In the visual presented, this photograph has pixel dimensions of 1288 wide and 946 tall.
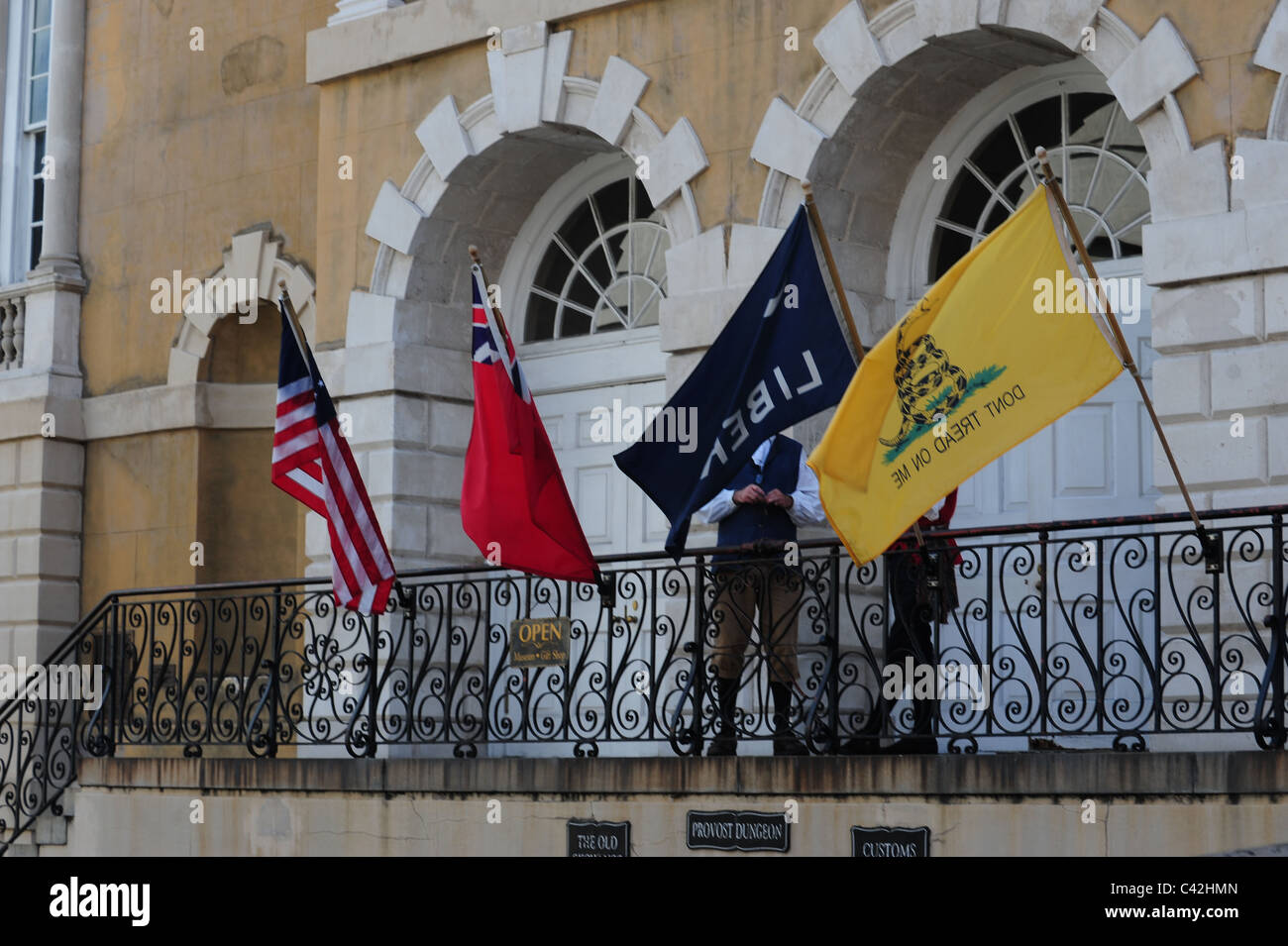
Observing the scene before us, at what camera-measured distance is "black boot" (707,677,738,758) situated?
1109cm

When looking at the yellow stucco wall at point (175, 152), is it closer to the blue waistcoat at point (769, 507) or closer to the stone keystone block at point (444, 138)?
the stone keystone block at point (444, 138)

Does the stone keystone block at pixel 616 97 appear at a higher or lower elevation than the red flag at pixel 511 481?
higher

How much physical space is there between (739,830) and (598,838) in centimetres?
91

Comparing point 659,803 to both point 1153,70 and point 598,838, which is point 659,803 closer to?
point 598,838

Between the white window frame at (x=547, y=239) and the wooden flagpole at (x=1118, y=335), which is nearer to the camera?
the wooden flagpole at (x=1118, y=335)

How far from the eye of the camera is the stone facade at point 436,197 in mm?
10828

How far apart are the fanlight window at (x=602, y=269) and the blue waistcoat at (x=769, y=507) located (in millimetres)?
3117

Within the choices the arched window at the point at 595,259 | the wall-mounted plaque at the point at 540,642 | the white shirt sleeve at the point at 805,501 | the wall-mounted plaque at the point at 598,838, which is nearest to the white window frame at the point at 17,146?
the arched window at the point at 595,259

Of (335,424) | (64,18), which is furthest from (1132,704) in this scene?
(64,18)

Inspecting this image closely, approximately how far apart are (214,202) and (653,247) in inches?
177

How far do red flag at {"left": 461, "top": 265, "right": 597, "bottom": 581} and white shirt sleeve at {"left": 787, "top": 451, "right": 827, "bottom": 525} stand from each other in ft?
3.85

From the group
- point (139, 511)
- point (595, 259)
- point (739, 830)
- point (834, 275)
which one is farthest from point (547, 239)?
point (739, 830)

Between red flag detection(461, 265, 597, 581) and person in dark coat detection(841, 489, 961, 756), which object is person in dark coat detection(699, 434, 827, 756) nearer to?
person in dark coat detection(841, 489, 961, 756)

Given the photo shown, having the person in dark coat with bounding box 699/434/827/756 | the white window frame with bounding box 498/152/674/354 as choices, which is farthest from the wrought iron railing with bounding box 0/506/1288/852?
the white window frame with bounding box 498/152/674/354
